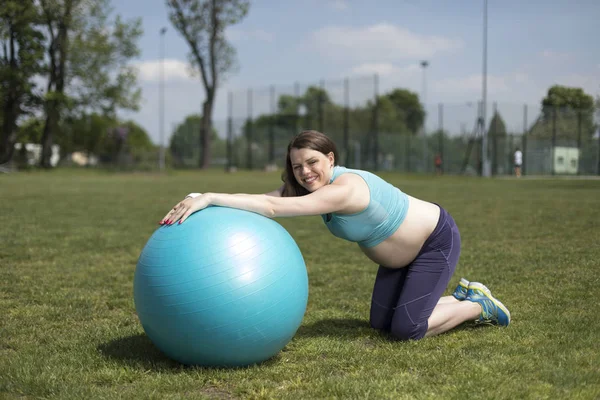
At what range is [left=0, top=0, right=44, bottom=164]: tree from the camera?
121 ft

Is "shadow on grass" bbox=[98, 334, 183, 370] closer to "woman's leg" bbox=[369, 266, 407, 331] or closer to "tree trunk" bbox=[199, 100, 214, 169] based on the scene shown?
"woman's leg" bbox=[369, 266, 407, 331]

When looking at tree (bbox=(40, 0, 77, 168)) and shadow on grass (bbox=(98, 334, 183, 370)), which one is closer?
shadow on grass (bbox=(98, 334, 183, 370))

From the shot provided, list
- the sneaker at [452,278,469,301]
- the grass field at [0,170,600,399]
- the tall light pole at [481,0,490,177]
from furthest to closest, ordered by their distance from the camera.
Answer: the tall light pole at [481,0,490,177] → the sneaker at [452,278,469,301] → the grass field at [0,170,600,399]

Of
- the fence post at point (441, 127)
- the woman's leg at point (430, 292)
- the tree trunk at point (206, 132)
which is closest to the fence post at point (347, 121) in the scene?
the fence post at point (441, 127)

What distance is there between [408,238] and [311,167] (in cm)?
92

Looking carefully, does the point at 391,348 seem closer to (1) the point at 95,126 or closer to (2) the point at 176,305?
(2) the point at 176,305

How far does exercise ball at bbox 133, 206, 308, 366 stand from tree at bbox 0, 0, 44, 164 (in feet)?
123

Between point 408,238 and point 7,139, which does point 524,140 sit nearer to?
point 7,139

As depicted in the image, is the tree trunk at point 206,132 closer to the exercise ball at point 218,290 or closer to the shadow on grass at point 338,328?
the shadow on grass at point 338,328

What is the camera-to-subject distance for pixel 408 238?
4512 mm

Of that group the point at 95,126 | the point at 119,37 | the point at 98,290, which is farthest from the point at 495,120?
the point at 95,126

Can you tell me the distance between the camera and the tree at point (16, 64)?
36969 millimetres

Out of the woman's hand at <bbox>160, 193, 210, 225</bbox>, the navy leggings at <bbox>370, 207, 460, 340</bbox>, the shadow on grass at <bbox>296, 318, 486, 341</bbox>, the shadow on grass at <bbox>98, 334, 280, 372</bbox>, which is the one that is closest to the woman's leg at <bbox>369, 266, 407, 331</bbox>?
the navy leggings at <bbox>370, 207, 460, 340</bbox>

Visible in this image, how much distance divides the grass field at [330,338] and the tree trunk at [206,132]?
35182mm
